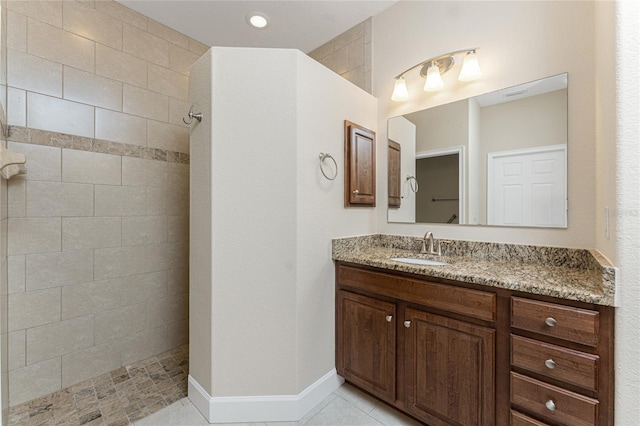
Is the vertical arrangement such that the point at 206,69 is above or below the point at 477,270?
above

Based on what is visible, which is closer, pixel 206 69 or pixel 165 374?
pixel 206 69

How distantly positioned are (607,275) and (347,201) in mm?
1300

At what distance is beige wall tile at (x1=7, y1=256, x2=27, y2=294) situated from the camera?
1.66 meters

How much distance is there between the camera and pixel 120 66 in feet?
6.82

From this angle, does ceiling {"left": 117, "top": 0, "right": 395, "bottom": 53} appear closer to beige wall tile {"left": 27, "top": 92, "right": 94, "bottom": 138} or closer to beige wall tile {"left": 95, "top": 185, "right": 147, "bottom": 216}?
beige wall tile {"left": 27, "top": 92, "right": 94, "bottom": 138}

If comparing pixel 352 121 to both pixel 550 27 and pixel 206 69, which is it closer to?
pixel 206 69

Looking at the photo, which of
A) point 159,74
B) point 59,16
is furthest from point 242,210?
point 59,16

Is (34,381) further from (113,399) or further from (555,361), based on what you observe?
(555,361)

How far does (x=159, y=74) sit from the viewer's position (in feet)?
7.54

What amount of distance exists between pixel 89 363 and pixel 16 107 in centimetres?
172

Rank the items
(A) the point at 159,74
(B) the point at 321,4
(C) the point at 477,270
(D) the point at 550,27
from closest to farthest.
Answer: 1. (C) the point at 477,270
2. (D) the point at 550,27
3. (B) the point at 321,4
4. (A) the point at 159,74

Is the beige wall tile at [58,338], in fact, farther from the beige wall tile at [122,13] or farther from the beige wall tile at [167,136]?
the beige wall tile at [122,13]

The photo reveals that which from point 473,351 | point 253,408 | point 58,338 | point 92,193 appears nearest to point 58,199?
point 92,193

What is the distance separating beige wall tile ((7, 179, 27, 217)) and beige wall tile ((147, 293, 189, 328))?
3.37 ft
